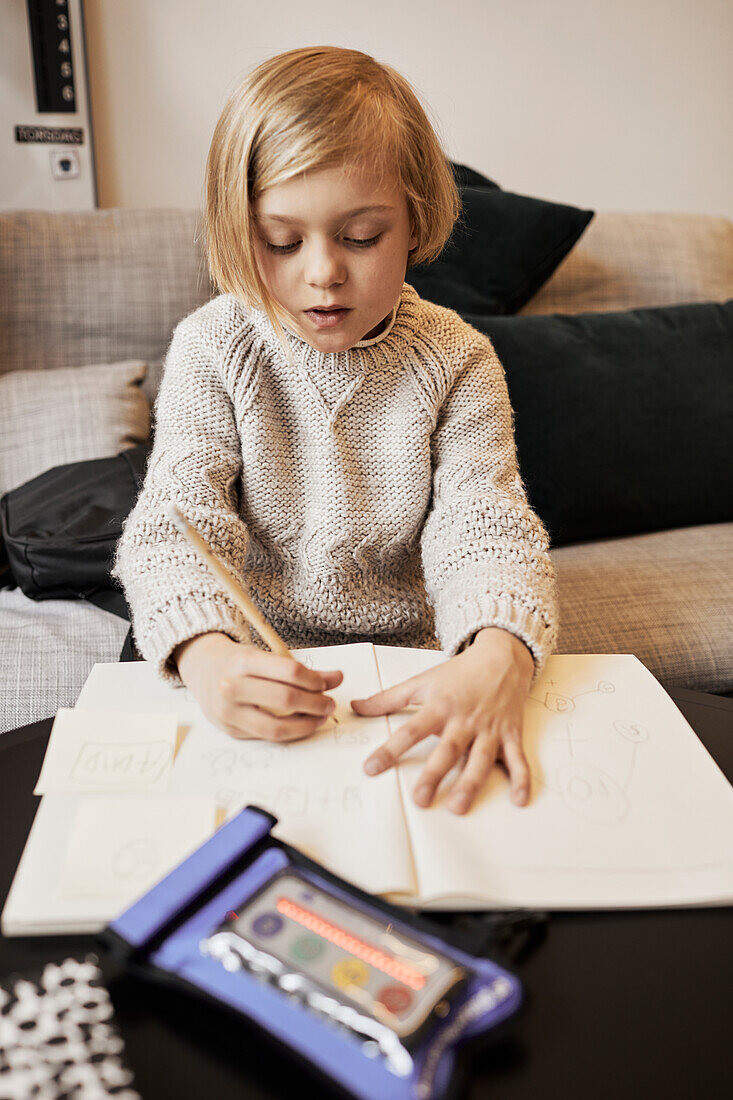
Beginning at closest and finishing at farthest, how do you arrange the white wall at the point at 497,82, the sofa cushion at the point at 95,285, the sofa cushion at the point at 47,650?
the sofa cushion at the point at 47,650 → the sofa cushion at the point at 95,285 → the white wall at the point at 497,82

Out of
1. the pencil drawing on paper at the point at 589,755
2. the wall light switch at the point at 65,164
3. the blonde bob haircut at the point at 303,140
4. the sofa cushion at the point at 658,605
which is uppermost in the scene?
the blonde bob haircut at the point at 303,140

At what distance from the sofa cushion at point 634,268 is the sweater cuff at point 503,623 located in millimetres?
1094

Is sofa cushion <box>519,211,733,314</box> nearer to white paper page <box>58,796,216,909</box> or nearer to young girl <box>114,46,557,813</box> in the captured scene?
young girl <box>114,46,557,813</box>

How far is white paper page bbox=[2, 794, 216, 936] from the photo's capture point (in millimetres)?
474

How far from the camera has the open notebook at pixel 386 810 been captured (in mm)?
501

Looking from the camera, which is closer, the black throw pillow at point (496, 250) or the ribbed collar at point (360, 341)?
the ribbed collar at point (360, 341)

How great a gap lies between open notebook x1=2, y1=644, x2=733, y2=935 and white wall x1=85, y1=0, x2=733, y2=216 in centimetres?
Result: 147

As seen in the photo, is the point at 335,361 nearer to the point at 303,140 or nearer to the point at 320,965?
the point at 303,140

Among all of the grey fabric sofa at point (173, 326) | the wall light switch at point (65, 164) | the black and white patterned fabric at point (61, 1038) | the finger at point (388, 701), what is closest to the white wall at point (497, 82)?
the wall light switch at point (65, 164)

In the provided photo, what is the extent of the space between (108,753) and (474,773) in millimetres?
258

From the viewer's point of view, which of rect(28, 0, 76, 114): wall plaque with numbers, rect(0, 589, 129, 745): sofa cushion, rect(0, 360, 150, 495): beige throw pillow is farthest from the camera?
rect(28, 0, 76, 114): wall plaque with numbers

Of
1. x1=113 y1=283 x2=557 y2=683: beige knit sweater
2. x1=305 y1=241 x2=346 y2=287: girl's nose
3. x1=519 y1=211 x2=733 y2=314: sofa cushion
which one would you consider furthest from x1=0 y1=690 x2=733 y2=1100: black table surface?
x1=519 y1=211 x2=733 y2=314: sofa cushion

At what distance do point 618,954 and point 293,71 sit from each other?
2.32 ft

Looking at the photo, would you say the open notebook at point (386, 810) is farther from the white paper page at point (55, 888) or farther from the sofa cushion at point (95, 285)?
the sofa cushion at point (95, 285)
